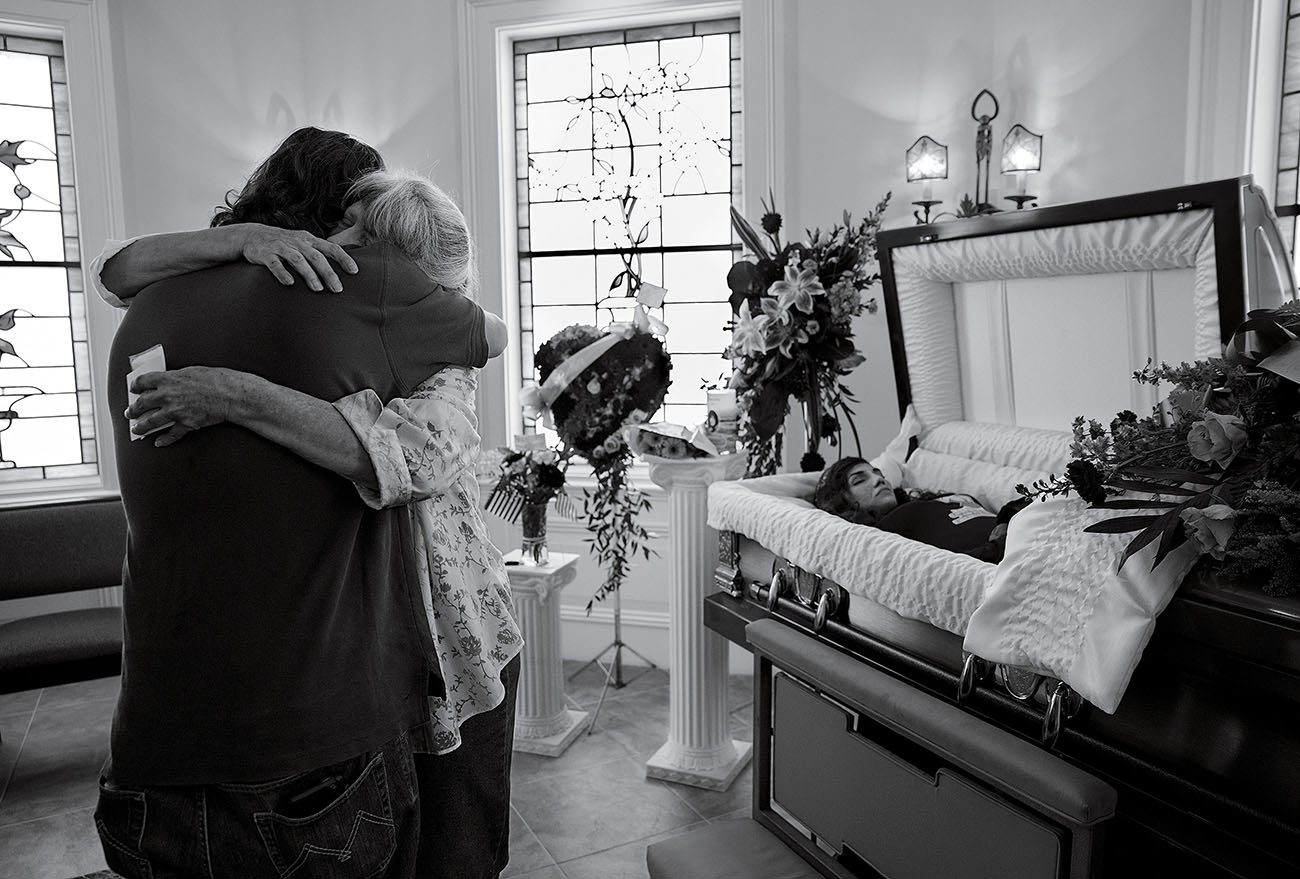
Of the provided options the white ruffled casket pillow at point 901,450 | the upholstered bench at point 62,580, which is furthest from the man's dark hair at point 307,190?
the upholstered bench at point 62,580

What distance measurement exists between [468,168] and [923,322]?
231 cm

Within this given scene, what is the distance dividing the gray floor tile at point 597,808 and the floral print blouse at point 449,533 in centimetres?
148

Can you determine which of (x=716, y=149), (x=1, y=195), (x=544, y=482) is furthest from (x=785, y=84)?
(x=1, y=195)

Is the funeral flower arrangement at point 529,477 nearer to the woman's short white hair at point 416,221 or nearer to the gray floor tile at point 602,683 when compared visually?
the gray floor tile at point 602,683

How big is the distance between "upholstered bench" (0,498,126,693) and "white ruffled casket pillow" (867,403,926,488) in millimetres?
2519

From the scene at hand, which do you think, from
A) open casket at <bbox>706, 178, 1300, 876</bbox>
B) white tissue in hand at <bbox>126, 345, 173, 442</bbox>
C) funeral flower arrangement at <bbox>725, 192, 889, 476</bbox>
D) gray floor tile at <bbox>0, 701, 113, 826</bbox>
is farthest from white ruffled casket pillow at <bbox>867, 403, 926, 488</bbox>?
gray floor tile at <bbox>0, 701, 113, 826</bbox>

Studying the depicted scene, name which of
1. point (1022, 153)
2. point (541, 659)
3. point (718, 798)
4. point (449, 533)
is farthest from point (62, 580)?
point (1022, 153)

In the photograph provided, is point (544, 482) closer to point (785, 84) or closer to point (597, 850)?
point (597, 850)

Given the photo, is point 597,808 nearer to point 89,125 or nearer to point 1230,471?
point 1230,471

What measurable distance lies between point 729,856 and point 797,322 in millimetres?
1452

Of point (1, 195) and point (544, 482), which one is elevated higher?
point (1, 195)

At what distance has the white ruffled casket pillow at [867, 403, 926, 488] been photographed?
2.75m

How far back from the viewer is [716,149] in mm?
4059

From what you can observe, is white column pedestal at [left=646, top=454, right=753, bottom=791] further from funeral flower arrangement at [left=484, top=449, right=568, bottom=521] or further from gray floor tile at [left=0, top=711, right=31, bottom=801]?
gray floor tile at [left=0, top=711, right=31, bottom=801]
